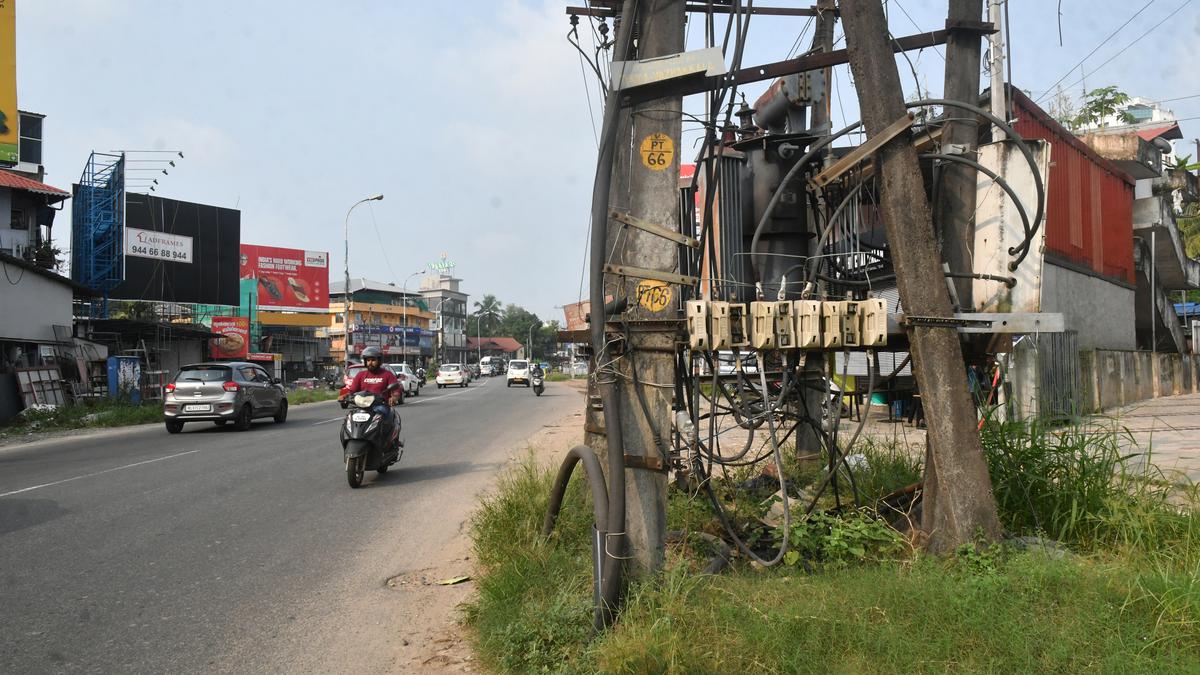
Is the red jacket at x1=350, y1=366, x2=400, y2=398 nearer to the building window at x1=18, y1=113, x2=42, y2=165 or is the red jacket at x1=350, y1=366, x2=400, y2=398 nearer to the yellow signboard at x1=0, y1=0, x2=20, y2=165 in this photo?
the yellow signboard at x1=0, y1=0, x2=20, y2=165

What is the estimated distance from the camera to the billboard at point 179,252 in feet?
118

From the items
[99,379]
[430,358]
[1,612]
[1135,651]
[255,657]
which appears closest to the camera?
[1135,651]

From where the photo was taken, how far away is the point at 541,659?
356cm

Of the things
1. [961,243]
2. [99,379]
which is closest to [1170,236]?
[961,243]

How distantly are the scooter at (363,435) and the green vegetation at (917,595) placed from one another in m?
4.26

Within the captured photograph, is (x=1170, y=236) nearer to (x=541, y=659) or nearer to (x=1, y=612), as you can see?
(x=541, y=659)

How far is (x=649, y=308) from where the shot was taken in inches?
161

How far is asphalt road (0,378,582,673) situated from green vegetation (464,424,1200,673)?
95cm

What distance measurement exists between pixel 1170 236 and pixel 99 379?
32.8m

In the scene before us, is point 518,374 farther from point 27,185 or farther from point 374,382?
point 374,382

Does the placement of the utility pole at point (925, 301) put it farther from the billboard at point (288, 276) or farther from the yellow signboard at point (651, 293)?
the billboard at point (288, 276)

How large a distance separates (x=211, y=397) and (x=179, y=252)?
24.9m

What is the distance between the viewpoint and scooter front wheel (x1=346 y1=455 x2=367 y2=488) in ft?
29.9

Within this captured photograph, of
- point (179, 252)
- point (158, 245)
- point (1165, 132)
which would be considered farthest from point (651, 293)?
point (179, 252)
